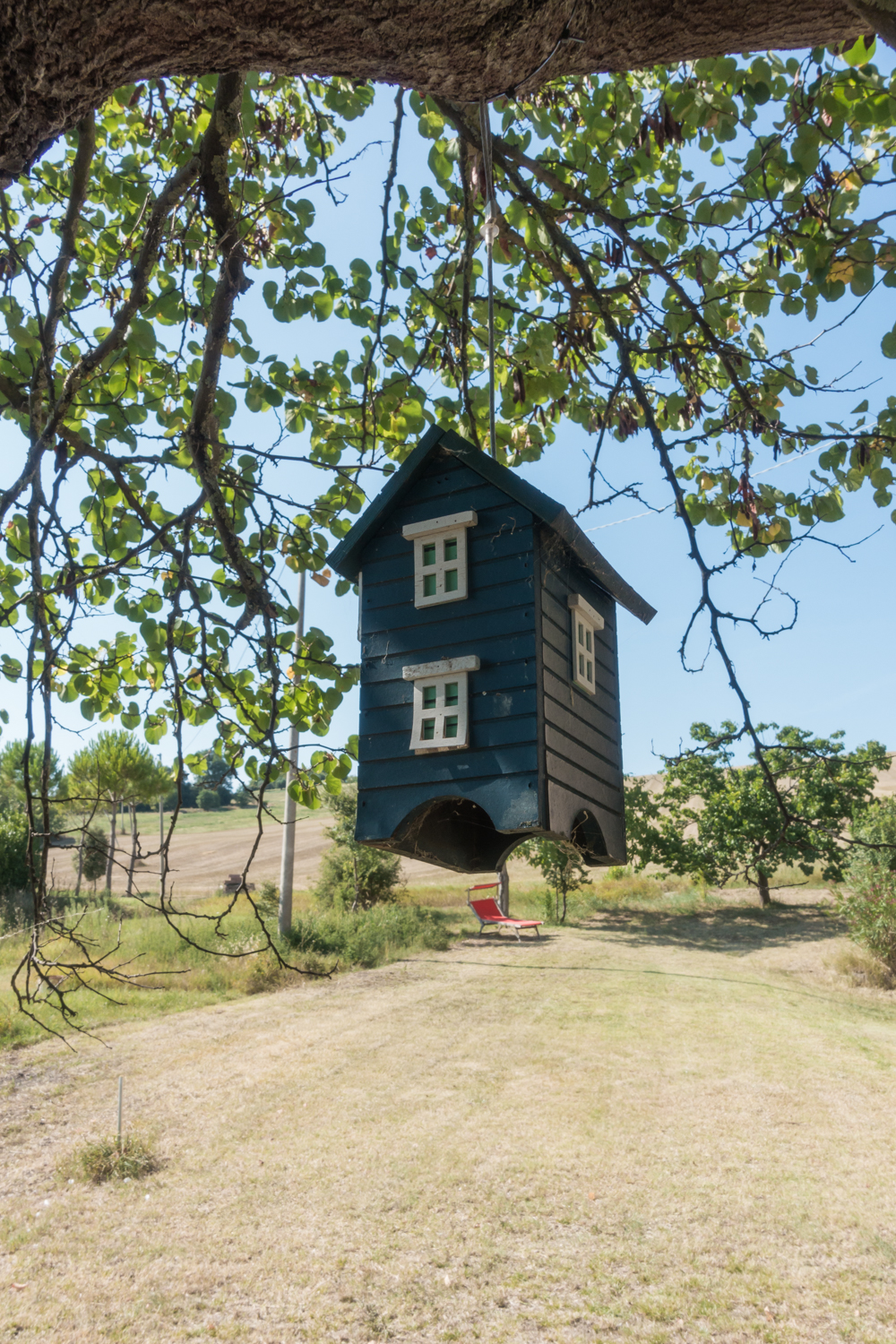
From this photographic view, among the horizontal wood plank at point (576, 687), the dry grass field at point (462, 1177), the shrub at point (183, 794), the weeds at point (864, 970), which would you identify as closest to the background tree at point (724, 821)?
the weeds at point (864, 970)

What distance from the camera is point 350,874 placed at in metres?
26.7

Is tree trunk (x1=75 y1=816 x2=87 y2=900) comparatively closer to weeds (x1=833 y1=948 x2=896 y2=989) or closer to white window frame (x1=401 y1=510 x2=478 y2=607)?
white window frame (x1=401 y1=510 x2=478 y2=607)

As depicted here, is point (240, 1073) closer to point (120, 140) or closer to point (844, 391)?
point (120, 140)

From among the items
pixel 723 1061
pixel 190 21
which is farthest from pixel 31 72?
pixel 723 1061

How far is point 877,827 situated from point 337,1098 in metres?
13.5

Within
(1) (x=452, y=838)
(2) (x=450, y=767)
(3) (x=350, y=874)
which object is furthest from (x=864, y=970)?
(2) (x=450, y=767)

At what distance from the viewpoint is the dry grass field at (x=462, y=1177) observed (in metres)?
7.67

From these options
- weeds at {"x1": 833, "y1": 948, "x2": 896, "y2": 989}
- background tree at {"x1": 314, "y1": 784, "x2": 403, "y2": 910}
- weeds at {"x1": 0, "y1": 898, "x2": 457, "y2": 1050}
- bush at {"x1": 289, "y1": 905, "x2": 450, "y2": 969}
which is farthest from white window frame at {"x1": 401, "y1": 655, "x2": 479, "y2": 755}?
background tree at {"x1": 314, "y1": 784, "x2": 403, "y2": 910}

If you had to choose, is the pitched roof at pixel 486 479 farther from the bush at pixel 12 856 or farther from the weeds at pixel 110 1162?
the bush at pixel 12 856

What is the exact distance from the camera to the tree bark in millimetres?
1571

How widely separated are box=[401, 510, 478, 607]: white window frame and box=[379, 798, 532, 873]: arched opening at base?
597 mm

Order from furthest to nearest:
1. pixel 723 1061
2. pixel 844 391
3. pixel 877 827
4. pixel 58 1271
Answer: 1. pixel 877 827
2. pixel 723 1061
3. pixel 58 1271
4. pixel 844 391

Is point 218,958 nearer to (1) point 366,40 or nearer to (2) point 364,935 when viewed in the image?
(2) point 364,935

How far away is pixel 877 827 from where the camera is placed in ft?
64.4
